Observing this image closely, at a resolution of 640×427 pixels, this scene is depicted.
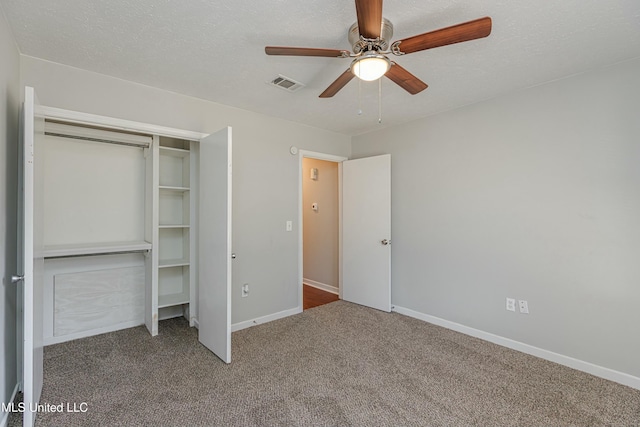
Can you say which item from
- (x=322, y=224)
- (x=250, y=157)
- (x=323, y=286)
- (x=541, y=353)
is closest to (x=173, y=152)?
(x=250, y=157)

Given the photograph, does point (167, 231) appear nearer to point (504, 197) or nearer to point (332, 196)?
point (332, 196)

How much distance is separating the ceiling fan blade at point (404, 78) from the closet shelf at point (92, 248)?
2.74m

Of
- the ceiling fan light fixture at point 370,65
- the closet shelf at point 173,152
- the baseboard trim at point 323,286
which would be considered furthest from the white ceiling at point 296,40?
the baseboard trim at point 323,286

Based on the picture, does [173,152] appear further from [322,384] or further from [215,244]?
[322,384]

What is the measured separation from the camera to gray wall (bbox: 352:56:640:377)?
231cm

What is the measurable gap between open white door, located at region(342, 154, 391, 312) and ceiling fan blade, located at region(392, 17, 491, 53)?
2243mm

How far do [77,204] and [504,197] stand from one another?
4171 mm

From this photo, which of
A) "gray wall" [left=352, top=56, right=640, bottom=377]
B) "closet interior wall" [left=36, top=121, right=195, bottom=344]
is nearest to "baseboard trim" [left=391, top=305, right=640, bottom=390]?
"gray wall" [left=352, top=56, right=640, bottom=377]

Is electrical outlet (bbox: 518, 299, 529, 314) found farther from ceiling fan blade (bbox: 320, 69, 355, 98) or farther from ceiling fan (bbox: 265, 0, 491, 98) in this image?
ceiling fan blade (bbox: 320, 69, 355, 98)

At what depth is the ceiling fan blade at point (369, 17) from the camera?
4.36ft

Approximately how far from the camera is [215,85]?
2729 mm

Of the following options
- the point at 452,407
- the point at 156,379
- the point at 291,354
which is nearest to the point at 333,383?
the point at 291,354

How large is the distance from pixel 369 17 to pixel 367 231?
2.92m

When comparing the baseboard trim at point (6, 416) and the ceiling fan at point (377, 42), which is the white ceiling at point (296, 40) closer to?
the ceiling fan at point (377, 42)
